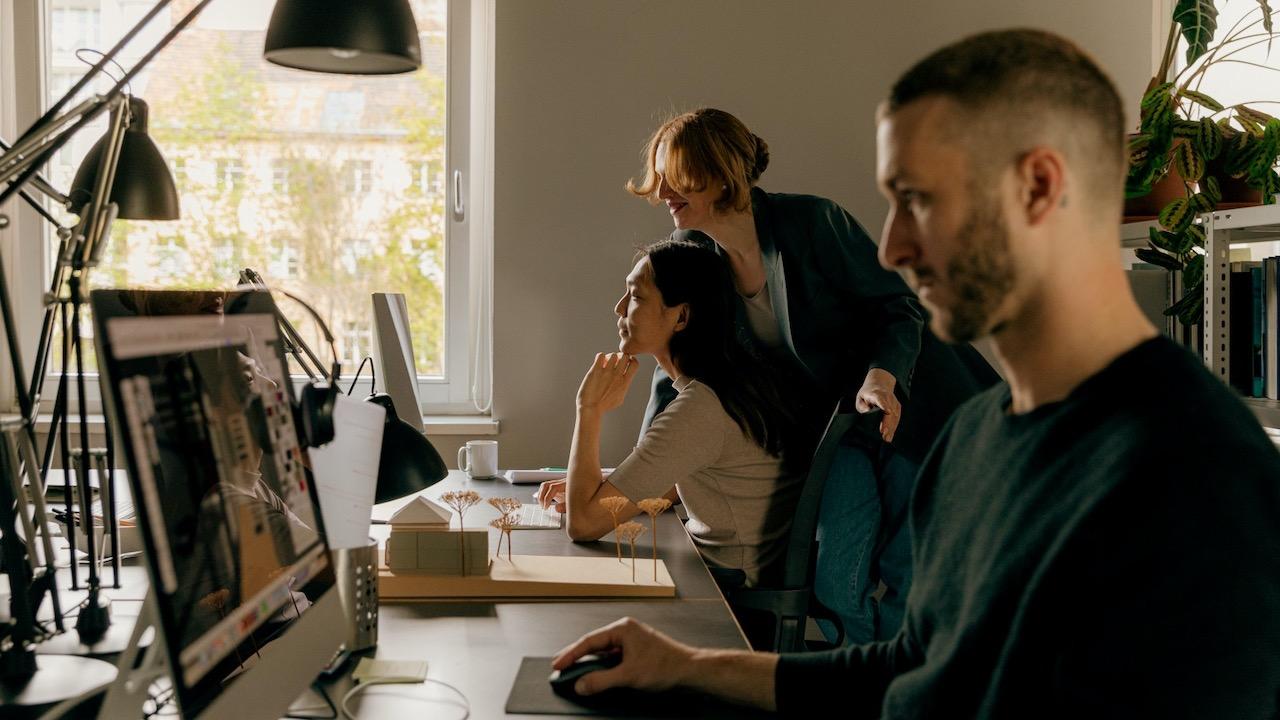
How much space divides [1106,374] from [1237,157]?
89.4 inches

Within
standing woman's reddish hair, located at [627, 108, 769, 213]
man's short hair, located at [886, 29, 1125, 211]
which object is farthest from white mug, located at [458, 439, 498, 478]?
man's short hair, located at [886, 29, 1125, 211]

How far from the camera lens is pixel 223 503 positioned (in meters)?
0.95

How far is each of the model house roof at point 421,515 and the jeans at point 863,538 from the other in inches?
30.9

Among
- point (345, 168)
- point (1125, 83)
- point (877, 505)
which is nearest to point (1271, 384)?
point (877, 505)

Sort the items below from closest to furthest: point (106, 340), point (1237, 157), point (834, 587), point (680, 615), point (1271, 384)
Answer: point (106, 340), point (680, 615), point (834, 587), point (1271, 384), point (1237, 157)

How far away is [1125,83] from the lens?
367 cm

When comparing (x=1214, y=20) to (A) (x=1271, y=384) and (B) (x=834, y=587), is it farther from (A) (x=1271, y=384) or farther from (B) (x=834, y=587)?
(B) (x=834, y=587)

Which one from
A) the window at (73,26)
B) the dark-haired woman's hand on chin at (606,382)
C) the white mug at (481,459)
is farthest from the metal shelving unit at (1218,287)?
the window at (73,26)

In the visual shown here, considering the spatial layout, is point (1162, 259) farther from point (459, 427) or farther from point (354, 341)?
point (354, 341)

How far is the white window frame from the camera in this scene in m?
3.56

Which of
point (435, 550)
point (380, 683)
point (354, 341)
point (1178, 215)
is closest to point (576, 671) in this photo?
point (380, 683)

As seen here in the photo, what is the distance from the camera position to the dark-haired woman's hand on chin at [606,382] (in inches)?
89.7

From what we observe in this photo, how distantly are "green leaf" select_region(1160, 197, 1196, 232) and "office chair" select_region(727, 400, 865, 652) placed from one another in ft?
4.08

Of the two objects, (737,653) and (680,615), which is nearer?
(737,653)
